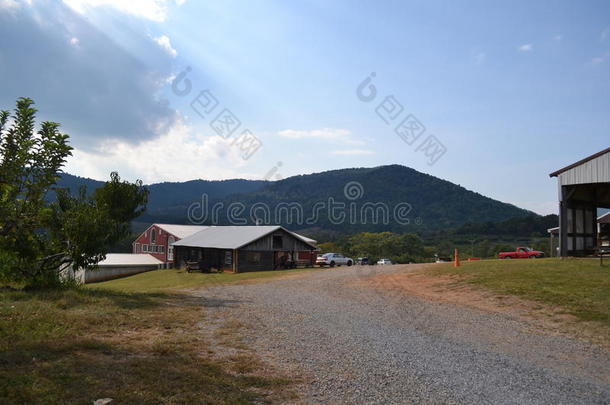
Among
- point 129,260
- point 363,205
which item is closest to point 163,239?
point 129,260

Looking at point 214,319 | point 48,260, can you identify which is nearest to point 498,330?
point 214,319

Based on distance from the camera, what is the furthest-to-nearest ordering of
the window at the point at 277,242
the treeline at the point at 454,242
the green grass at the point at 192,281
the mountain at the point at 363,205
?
the mountain at the point at 363,205
the treeline at the point at 454,242
the window at the point at 277,242
the green grass at the point at 192,281

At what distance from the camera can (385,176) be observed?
162 metres

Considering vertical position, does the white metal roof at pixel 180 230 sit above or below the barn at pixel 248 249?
above

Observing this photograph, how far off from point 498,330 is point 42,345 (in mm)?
10560

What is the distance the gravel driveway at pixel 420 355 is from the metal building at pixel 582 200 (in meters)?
13.2

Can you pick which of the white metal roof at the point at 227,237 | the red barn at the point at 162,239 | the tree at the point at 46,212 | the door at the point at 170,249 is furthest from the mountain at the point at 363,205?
the tree at the point at 46,212

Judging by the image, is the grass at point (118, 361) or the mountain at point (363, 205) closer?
the grass at point (118, 361)

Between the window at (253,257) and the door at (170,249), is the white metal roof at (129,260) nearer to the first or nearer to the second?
the door at (170,249)

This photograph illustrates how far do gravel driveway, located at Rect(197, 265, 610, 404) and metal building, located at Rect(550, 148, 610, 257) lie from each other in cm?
1319

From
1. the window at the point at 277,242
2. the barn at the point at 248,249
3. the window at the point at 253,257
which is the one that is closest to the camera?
the barn at the point at 248,249

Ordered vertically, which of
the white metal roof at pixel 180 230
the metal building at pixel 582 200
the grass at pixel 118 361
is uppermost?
the metal building at pixel 582 200

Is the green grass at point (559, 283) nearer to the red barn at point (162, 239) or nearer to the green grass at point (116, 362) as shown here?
the green grass at point (116, 362)

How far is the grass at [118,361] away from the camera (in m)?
5.80
